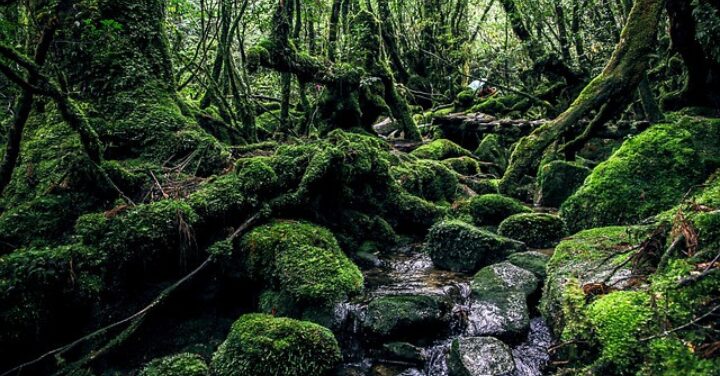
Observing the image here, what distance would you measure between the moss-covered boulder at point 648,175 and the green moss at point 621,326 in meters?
3.18

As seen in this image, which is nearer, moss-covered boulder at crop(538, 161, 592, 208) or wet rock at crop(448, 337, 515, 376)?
wet rock at crop(448, 337, 515, 376)

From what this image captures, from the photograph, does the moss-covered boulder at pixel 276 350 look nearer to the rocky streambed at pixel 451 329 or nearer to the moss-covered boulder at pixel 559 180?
the rocky streambed at pixel 451 329

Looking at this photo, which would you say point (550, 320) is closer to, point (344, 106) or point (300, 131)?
point (344, 106)

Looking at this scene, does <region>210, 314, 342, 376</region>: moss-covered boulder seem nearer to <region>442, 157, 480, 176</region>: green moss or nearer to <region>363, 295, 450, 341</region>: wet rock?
<region>363, 295, 450, 341</region>: wet rock

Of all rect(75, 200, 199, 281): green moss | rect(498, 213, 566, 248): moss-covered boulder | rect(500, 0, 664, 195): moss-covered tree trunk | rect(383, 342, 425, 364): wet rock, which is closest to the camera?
rect(383, 342, 425, 364): wet rock

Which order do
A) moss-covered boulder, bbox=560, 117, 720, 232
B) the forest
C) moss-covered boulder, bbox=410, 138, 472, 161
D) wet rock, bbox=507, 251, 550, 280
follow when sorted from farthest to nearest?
moss-covered boulder, bbox=410, 138, 472, 161
moss-covered boulder, bbox=560, 117, 720, 232
wet rock, bbox=507, 251, 550, 280
the forest

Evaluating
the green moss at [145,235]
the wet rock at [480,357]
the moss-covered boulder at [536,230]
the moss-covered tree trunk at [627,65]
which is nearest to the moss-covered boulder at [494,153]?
the moss-covered tree trunk at [627,65]

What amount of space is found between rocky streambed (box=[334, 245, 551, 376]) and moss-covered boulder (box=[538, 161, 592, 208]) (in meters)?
4.50

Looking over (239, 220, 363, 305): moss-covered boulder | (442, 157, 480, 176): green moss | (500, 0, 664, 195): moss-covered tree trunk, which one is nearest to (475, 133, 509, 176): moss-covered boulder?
(442, 157, 480, 176): green moss

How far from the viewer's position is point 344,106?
11.9 m

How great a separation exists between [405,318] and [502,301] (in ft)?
3.83

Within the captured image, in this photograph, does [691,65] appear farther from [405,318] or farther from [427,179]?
[405,318]

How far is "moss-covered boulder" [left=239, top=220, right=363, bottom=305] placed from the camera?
16.2 ft

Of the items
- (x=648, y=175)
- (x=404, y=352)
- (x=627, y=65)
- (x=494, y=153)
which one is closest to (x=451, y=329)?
(x=404, y=352)
